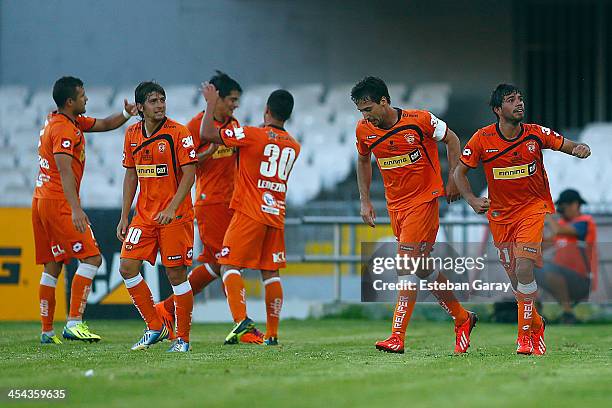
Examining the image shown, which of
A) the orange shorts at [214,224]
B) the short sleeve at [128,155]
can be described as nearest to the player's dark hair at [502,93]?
the short sleeve at [128,155]

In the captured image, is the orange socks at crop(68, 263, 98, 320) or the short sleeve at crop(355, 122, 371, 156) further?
the orange socks at crop(68, 263, 98, 320)

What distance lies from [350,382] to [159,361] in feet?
5.96

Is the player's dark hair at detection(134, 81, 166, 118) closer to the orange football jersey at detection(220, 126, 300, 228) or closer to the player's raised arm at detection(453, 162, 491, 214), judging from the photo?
the orange football jersey at detection(220, 126, 300, 228)

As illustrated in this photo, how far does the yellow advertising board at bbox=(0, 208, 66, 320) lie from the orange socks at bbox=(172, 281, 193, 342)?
5029 millimetres

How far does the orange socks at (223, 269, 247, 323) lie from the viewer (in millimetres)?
9430

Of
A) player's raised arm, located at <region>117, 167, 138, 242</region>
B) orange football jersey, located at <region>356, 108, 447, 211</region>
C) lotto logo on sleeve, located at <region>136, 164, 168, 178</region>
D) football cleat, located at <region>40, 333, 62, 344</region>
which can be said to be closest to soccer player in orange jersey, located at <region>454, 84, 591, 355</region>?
orange football jersey, located at <region>356, 108, 447, 211</region>

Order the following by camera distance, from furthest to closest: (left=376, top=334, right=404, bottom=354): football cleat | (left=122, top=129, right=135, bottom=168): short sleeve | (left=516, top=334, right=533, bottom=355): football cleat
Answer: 1. (left=122, top=129, right=135, bottom=168): short sleeve
2. (left=376, top=334, right=404, bottom=354): football cleat
3. (left=516, top=334, right=533, bottom=355): football cleat

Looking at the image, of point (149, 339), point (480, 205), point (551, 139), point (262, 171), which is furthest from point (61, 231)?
point (551, 139)

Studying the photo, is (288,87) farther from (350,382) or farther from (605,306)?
(350,382)

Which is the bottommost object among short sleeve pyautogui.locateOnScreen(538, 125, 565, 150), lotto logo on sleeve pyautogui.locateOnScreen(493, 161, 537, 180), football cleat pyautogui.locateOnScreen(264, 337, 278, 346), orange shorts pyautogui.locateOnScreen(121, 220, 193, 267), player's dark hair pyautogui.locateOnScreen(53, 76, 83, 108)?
football cleat pyautogui.locateOnScreen(264, 337, 278, 346)

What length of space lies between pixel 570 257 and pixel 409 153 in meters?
5.90

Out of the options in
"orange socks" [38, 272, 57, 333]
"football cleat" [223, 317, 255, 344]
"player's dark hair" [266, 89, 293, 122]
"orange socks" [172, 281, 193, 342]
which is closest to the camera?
"orange socks" [172, 281, 193, 342]

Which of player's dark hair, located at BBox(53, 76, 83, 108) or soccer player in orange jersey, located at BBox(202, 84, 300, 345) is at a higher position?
player's dark hair, located at BBox(53, 76, 83, 108)

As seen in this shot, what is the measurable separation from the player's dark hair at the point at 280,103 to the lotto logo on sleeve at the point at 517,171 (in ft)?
6.33
